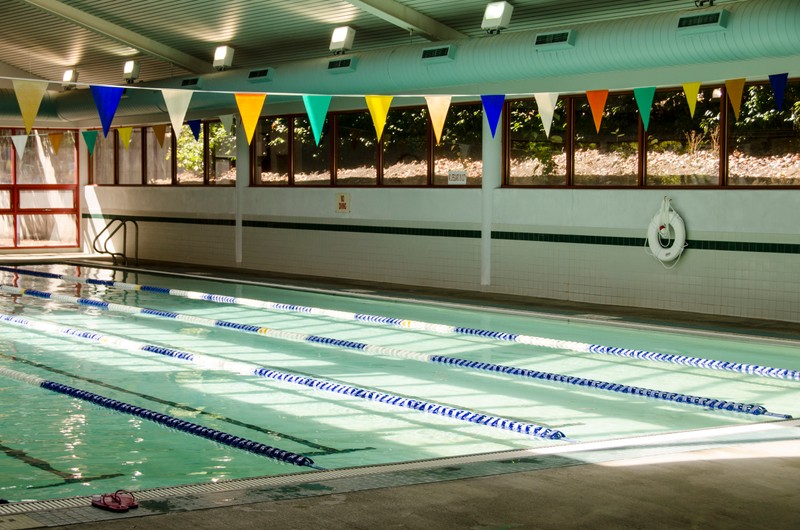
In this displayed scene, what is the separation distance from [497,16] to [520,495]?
25.0ft

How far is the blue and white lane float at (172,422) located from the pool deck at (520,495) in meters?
0.72

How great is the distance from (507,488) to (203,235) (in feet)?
46.9

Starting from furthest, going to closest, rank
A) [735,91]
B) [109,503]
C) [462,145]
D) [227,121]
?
[227,121]
[462,145]
[735,91]
[109,503]

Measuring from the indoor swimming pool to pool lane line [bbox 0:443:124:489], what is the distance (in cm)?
2

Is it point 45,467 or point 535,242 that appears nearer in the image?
point 45,467

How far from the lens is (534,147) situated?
504 inches

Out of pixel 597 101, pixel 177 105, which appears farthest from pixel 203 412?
pixel 597 101

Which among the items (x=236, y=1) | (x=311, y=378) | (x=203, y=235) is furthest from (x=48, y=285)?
(x=311, y=378)

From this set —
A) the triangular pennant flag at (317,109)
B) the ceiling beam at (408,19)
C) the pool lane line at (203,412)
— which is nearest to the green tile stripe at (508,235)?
the ceiling beam at (408,19)

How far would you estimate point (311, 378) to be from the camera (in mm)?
7539

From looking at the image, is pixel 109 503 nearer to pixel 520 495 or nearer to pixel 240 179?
pixel 520 495

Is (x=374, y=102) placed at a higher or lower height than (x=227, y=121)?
lower

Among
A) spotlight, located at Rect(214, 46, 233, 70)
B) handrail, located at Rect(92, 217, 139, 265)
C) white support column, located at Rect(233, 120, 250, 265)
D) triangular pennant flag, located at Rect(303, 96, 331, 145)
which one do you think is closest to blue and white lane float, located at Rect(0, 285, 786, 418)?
triangular pennant flag, located at Rect(303, 96, 331, 145)

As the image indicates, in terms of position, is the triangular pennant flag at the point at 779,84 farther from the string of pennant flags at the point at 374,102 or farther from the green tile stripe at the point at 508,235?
the green tile stripe at the point at 508,235
